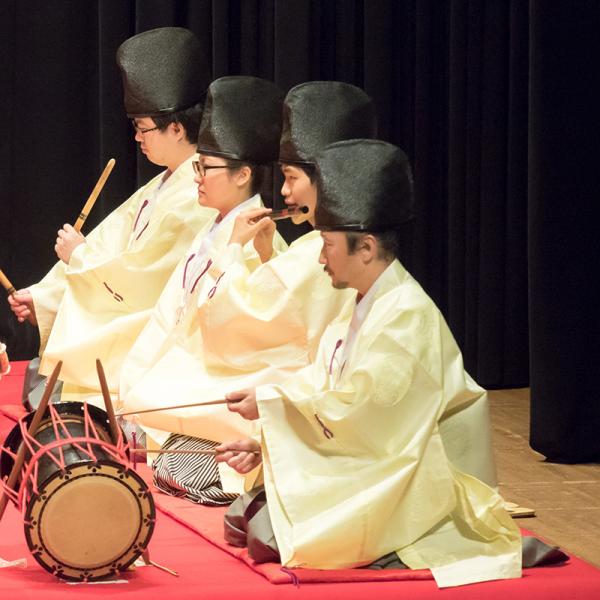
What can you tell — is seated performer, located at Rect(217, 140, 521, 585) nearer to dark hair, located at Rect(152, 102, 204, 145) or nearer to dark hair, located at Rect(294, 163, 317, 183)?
dark hair, located at Rect(294, 163, 317, 183)

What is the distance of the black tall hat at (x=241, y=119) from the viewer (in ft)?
13.3

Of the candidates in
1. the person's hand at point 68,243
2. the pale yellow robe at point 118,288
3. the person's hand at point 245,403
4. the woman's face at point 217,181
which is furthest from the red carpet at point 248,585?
the person's hand at point 68,243

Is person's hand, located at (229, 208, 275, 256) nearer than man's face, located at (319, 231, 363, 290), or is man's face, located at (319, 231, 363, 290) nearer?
man's face, located at (319, 231, 363, 290)

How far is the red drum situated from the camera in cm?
282

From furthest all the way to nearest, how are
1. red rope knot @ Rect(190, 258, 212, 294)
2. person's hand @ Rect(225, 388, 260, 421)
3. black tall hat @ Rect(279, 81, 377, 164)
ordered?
red rope knot @ Rect(190, 258, 212, 294) < black tall hat @ Rect(279, 81, 377, 164) < person's hand @ Rect(225, 388, 260, 421)

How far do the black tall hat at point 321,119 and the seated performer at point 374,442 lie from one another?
1.93ft

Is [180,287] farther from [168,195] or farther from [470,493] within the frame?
[470,493]

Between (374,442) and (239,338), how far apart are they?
0.97 meters

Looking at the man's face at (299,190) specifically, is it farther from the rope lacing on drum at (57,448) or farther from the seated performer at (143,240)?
the rope lacing on drum at (57,448)

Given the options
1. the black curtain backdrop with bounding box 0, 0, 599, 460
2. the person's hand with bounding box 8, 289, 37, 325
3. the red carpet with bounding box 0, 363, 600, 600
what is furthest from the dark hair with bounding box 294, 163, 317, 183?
the black curtain backdrop with bounding box 0, 0, 599, 460

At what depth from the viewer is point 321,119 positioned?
3723 mm

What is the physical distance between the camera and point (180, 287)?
14.1 ft

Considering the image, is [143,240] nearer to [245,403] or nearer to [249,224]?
[249,224]

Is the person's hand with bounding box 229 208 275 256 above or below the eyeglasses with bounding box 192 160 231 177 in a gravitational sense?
below
